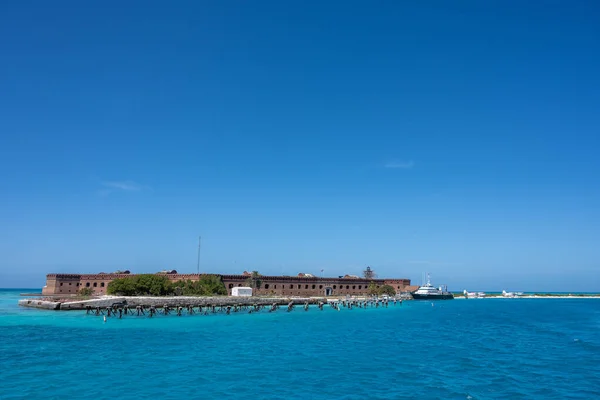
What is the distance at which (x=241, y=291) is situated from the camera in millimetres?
86688

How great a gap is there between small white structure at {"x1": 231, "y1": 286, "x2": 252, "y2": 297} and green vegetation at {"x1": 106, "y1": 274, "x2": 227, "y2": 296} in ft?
6.31

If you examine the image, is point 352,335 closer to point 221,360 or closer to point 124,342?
point 221,360

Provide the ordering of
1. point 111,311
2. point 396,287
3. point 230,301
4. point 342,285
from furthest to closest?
point 396,287 < point 342,285 < point 230,301 < point 111,311

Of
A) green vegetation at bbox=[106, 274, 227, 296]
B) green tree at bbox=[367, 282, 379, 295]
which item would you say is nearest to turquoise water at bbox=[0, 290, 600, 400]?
green vegetation at bbox=[106, 274, 227, 296]

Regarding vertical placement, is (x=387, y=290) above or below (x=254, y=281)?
below

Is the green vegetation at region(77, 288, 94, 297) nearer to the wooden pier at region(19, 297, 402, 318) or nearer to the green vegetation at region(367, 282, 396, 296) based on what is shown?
the wooden pier at region(19, 297, 402, 318)

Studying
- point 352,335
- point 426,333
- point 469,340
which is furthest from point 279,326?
point 469,340

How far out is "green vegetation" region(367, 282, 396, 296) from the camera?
114m

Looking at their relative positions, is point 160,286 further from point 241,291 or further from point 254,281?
point 254,281

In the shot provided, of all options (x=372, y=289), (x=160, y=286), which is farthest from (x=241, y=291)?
(x=372, y=289)

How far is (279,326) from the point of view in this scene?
4825 centimetres

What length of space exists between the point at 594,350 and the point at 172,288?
64.5m

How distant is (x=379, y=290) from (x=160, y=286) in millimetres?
59162

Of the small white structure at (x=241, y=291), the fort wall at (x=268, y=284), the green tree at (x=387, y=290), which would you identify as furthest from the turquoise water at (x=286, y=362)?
the green tree at (x=387, y=290)
